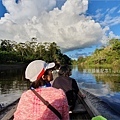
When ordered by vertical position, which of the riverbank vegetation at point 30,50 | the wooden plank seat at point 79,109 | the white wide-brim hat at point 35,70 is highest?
the riverbank vegetation at point 30,50

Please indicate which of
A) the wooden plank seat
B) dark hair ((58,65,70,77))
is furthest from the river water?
dark hair ((58,65,70,77))

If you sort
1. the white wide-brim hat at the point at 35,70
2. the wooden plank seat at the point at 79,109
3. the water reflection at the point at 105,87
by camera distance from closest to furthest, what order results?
the white wide-brim hat at the point at 35,70 → the wooden plank seat at the point at 79,109 → the water reflection at the point at 105,87

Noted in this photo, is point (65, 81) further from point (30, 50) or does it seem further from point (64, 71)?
point (30, 50)

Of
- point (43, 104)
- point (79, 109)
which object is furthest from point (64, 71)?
point (43, 104)

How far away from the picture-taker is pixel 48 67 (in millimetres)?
1992

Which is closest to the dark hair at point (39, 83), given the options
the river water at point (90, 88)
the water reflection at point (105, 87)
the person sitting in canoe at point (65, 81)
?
the person sitting in canoe at point (65, 81)

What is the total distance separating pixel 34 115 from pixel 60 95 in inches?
10.7

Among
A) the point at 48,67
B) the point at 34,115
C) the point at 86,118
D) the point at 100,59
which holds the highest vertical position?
the point at 100,59

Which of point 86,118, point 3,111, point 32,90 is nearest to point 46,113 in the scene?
point 32,90

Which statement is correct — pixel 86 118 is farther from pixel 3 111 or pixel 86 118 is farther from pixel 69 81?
pixel 3 111

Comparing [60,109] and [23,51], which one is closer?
[60,109]

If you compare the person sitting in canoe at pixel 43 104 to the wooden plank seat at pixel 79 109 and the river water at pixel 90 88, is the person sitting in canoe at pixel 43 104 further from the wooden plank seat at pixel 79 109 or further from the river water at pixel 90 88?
the river water at pixel 90 88

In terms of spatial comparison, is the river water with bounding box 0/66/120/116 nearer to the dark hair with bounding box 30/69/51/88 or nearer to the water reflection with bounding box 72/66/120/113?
the water reflection with bounding box 72/66/120/113

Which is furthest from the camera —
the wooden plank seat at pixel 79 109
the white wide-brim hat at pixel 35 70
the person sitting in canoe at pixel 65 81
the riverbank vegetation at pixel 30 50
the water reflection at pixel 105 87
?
the riverbank vegetation at pixel 30 50
